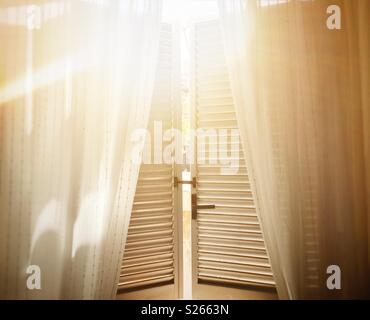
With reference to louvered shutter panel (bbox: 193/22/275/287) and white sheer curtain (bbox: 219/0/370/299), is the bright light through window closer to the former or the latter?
louvered shutter panel (bbox: 193/22/275/287)

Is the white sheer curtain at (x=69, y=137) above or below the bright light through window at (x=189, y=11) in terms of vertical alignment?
below

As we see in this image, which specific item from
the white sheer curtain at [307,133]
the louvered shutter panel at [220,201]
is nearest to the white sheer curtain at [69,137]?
the louvered shutter panel at [220,201]

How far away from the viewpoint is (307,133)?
70.0 inches

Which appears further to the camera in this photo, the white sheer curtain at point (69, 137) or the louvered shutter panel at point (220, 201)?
the louvered shutter panel at point (220, 201)

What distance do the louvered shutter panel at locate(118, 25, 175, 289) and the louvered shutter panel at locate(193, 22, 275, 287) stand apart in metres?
0.16

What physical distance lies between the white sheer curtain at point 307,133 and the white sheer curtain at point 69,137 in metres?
0.57

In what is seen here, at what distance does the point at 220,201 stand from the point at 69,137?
2.91 feet

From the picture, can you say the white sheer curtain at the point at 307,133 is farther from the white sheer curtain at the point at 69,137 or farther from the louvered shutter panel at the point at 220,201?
the white sheer curtain at the point at 69,137

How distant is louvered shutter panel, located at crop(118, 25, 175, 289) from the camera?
6.30 feet

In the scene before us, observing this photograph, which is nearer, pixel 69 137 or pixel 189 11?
pixel 69 137

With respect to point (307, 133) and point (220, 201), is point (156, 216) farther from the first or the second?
point (307, 133)

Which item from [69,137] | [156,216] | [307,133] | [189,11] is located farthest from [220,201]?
[189,11]

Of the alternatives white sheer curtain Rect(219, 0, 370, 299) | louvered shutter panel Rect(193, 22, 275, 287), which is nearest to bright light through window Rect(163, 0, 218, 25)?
louvered shutter panel Rect(193, 22, 275, 287)

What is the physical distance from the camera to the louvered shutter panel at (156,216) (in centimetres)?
192
